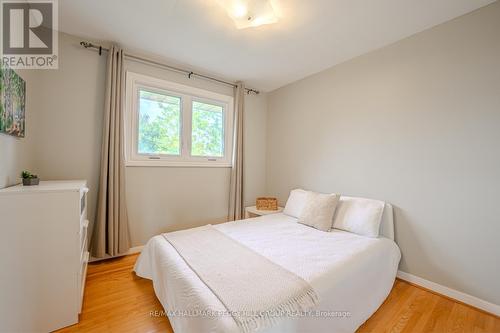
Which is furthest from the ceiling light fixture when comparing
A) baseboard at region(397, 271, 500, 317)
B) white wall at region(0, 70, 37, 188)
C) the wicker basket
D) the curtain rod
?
baseboard at region(397, 271, 500, 317)

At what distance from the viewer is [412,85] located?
80.2 inches

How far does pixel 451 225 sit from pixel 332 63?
85.4 inches

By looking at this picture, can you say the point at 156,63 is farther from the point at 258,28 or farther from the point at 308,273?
the point at 308,273

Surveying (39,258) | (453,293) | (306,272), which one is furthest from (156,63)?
(453,293)

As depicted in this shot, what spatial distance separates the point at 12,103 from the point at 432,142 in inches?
135

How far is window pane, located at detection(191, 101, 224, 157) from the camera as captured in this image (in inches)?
118

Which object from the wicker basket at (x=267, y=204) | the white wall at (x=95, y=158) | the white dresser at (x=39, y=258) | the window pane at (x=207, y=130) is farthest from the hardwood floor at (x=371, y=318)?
the window pane at (x=207, y=130)

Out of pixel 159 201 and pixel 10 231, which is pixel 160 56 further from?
pixel 10 231

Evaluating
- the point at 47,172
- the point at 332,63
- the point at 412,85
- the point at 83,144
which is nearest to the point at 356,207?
the point at 412,85

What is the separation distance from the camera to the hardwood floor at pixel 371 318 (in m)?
1.42

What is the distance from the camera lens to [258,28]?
6.52 feet

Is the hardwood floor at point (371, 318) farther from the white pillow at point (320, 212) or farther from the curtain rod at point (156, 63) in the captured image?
the curtain rod at point (156, 63)

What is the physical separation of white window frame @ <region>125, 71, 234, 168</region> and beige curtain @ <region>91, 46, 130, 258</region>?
16 cm

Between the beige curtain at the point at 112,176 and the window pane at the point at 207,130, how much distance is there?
3.11ft
